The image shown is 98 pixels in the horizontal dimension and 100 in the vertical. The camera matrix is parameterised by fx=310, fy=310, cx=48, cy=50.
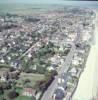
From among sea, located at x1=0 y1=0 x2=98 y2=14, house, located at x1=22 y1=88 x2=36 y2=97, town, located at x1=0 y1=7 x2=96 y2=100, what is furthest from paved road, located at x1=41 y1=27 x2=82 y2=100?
sea, located at x1=0 y1=0 x2=98 y2=14

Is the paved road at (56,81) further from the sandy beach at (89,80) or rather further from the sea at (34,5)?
the sea at (34,5)

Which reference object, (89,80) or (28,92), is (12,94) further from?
(89,80)

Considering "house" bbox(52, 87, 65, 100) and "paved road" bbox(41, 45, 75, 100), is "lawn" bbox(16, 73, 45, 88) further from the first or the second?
"house" bbox(52, 87, 65, 100)

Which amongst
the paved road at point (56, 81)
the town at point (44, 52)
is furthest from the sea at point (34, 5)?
the paved road at point (56, 81)

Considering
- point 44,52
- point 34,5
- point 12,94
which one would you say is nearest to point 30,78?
point 12,94

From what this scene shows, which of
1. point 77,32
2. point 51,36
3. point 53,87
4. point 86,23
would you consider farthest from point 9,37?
point 53,87
